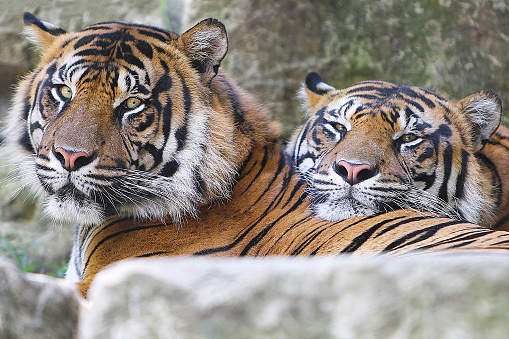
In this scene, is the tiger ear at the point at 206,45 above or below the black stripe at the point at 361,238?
above

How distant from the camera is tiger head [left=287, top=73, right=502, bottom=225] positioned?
8.95ft

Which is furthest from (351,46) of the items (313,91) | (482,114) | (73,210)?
(73,210)

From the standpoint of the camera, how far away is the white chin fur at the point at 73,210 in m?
2.47

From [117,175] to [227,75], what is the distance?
99cm

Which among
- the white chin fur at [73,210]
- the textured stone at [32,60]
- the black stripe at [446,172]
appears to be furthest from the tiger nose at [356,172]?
the textured stone at [32,60]

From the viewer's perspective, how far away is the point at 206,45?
A: 2707mm

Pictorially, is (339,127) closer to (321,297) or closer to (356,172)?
(356,172)

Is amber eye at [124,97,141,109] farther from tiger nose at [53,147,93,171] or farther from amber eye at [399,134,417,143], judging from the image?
amber eye at [399,134,417,143]

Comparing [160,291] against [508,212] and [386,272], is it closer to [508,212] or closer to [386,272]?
[386,272]

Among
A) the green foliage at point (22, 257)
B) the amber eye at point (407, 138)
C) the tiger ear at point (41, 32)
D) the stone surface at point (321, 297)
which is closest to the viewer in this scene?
the stone surface at point (321, 297)

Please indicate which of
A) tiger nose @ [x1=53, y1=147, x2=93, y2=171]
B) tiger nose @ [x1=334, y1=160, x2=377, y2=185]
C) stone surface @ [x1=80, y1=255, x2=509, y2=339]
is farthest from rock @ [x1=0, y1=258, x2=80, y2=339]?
tiger nose @ [x1=334, y1=160, x2=377, y2=185]

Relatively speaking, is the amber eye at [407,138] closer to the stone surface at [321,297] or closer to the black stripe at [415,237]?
the black stripe at [415,237]

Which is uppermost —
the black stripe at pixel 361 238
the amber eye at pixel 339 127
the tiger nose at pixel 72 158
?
the amber eye at pixel 339 127

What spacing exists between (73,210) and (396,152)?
5.73 feet
